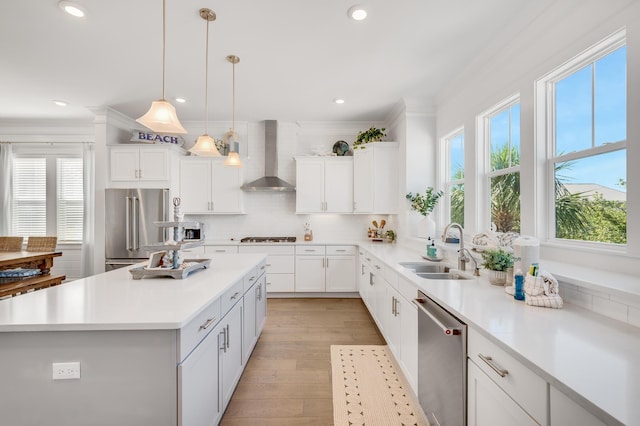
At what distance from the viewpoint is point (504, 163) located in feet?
8.48

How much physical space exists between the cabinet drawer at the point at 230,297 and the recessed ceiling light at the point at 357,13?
2.22 m

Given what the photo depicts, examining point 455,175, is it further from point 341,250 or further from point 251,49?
point 251,49

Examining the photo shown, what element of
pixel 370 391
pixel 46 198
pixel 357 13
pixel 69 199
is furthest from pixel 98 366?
pixel 46 198

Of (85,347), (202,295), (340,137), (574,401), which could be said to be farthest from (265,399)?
(340,137)

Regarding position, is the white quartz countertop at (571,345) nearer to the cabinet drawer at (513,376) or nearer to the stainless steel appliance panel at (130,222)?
the cabinet drawer at (513,376)

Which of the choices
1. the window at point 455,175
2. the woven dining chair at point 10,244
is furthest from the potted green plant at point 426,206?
the woven dining chair at point 10,244

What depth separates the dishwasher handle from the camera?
Result: 132 centimetres

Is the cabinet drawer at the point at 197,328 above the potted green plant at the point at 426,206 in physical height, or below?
below

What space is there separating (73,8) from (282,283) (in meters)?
3.75

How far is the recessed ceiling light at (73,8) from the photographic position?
2.04 m

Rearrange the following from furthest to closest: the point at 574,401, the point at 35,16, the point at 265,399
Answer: the point at 35,16, the point at 265,399, the point at 574,401

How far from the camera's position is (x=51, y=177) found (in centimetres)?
490

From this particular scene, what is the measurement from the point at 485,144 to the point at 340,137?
2.54 m

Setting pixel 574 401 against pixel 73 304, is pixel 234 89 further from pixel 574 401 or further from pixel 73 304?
pixel 574 401
